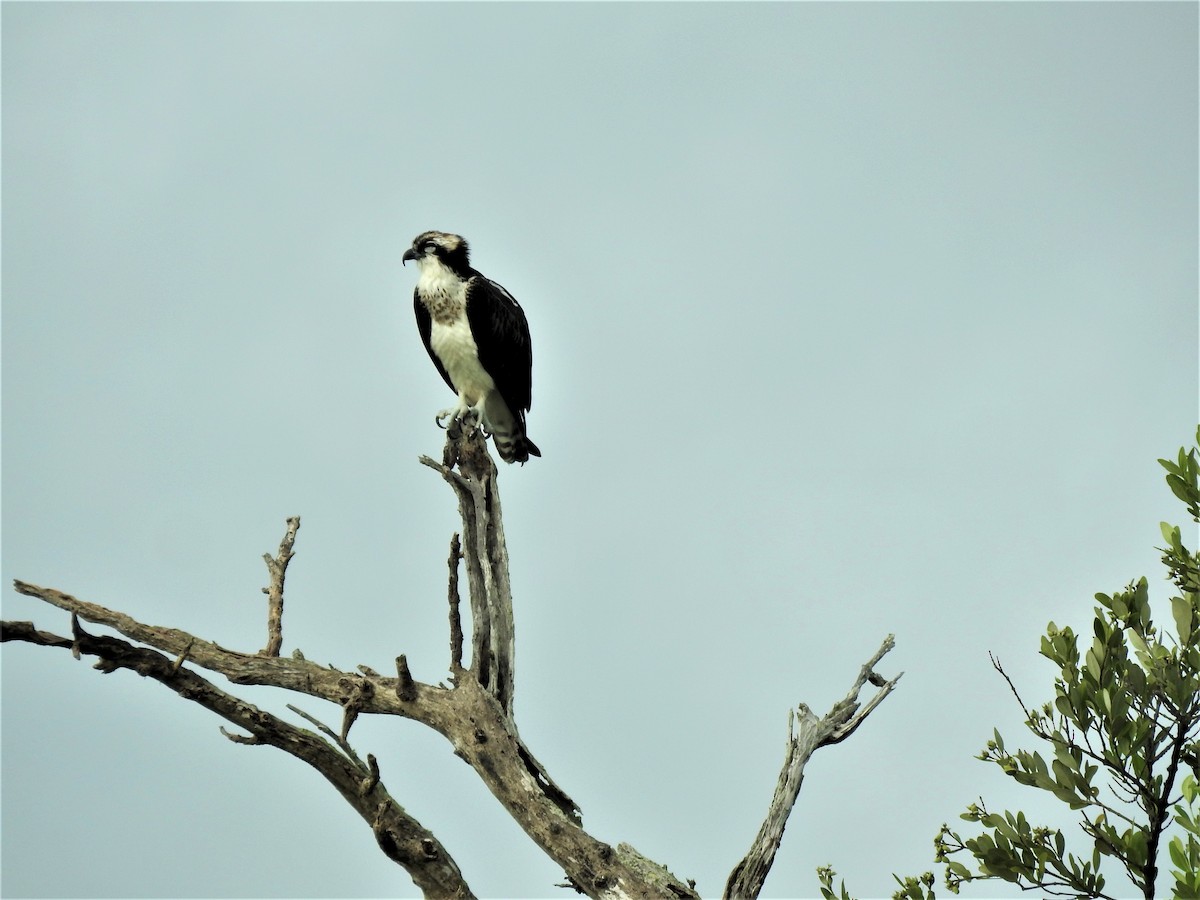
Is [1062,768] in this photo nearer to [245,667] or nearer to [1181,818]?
[1181,818]

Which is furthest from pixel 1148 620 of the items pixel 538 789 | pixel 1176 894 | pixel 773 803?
pixel 538 789

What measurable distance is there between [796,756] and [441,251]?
5108 mm

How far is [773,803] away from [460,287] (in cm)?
483

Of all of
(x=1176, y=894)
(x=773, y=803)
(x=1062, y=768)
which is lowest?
(x=1176, y=894)

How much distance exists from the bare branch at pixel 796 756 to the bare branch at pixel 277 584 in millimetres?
3188

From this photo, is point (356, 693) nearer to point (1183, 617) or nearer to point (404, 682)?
point (404, 682)

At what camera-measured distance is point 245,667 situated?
7246 millimetres

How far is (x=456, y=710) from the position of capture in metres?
7.25

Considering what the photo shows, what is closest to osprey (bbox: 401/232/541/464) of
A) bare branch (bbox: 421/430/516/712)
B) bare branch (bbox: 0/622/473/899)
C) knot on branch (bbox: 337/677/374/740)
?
bare branch (bbox: 421/430/516/712)

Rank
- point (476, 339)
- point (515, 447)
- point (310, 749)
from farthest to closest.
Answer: point (515, 447) → point (476, 339) → point (310, 749)

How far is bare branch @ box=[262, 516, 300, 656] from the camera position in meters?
7.46

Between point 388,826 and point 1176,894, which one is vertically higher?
point 388,826

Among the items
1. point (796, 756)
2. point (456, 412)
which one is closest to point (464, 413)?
point (456, 412)

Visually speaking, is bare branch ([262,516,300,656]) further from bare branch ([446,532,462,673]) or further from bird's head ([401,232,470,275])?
bird's head ([401,232,470,275])
